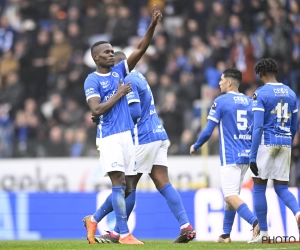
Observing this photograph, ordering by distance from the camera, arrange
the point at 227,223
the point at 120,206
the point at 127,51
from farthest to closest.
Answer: the point at 127,51
the point at 227,223
the point at 120,206

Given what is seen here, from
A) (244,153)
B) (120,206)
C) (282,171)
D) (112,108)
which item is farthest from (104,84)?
(282,171)

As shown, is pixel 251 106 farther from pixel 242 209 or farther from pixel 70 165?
pixel 70 165

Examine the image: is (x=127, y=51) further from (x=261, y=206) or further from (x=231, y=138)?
(x=261, y=206)

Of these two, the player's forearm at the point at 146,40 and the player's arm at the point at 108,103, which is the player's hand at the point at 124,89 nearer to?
the player's arm at the point at 108,103

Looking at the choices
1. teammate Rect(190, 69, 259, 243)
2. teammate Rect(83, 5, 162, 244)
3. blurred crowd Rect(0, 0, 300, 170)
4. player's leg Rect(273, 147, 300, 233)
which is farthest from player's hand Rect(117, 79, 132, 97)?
blurred crowd Rect(0, 0, 300, 170)

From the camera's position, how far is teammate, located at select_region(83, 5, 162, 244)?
9594 millimetres

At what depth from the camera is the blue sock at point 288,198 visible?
10.3 metres

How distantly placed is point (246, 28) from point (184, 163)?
13.8 ft

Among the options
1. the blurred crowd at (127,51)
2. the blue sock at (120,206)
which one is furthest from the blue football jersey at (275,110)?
the blurred crowd at (127,51)

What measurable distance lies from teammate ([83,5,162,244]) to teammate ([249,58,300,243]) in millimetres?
1569

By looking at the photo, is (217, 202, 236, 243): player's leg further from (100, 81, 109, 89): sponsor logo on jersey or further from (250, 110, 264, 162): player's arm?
(100, 81, 109, 89): sponsor logo on jersey

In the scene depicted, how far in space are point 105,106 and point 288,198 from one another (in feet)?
8.41

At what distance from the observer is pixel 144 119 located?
10.6 m

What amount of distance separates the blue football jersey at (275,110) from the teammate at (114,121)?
5.16 feet
